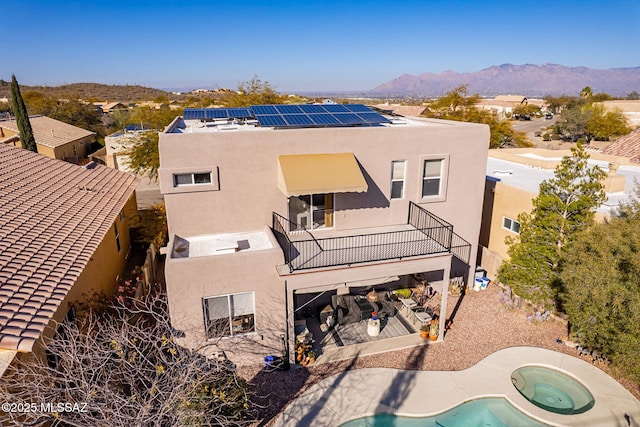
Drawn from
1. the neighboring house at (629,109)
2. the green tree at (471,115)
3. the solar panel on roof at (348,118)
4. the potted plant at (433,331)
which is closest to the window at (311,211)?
the solar panel on roof at (348,118)

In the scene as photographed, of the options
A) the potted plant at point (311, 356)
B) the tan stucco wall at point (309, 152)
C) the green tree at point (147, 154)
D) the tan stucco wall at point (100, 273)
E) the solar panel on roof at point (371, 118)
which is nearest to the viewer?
the tan stucco wall at point (100, 273)

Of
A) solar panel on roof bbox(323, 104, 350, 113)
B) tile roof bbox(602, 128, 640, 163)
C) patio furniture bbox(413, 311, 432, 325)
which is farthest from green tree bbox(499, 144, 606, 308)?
tile roof bbox(602, 128, 640, 163)

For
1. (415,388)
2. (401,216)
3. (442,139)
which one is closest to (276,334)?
(415,388)

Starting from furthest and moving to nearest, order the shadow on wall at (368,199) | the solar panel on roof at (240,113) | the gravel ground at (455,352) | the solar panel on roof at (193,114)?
the solar panel on roof at (240,113) < the solar panel on roof at (193,114) < the shadow on wall at (368,199) < the gravel ground at (455,352)

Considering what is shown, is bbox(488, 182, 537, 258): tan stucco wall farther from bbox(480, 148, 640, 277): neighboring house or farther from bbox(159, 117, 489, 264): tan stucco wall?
bbox(159, 117, 489, 264): tan stucco wall

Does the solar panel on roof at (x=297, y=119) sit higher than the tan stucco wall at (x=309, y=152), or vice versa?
the solar panel on roof at (x=297, y=119)

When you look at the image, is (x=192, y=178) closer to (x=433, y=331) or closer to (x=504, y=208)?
(x=433, y=331)

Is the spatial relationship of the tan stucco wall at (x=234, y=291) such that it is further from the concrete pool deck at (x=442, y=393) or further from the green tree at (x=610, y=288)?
the green tree at (x=610, y=288)
